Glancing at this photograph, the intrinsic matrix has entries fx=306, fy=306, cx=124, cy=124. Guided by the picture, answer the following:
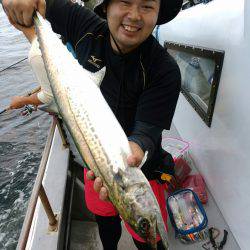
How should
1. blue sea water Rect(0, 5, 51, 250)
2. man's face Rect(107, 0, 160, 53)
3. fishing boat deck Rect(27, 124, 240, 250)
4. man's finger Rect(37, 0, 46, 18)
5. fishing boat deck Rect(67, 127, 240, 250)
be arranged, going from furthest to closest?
blue sea water Rect(0, 5, 51, 250)
fishing boat deck Rect(67, 127, 240, 250)
fishing boat deck Rect(27, 124, 240, 250)
man's finger Rect(37, 0, 46, 18)
man's face Rect(107, 0, 160, 53)

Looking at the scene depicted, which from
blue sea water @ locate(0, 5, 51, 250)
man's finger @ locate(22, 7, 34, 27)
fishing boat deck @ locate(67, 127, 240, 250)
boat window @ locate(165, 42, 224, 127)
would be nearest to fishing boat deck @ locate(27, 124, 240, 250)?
fishing boat deck @ locate(67, 127, 240, 250)

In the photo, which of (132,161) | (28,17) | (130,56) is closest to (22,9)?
(28,17)

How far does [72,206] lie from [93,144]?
7.65 ft

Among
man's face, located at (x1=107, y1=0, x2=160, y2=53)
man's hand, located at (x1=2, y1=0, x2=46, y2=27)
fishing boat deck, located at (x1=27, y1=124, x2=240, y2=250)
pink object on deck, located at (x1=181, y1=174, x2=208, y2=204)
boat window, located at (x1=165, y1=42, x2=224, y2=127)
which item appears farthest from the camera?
pink object on deck, located at (x1=181, y1=174, x2=208, y2=204)

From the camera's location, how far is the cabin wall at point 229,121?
2.57 m

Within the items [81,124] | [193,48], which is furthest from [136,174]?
[193,48]

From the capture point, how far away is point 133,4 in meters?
2.01

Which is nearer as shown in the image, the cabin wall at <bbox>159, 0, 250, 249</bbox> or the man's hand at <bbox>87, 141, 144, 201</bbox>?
the man's hand at <bbox>87, 141, 144, 201</bbox>

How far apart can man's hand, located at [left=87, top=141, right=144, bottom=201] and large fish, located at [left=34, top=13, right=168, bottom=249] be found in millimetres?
27

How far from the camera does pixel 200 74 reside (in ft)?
12.0

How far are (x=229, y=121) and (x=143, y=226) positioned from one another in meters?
1.62

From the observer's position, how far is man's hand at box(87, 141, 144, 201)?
5.37 feet

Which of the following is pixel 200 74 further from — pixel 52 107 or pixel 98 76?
pixel 52 107

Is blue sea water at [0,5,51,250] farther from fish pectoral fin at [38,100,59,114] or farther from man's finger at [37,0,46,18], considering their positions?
man's finger at [37,0,46,18]
